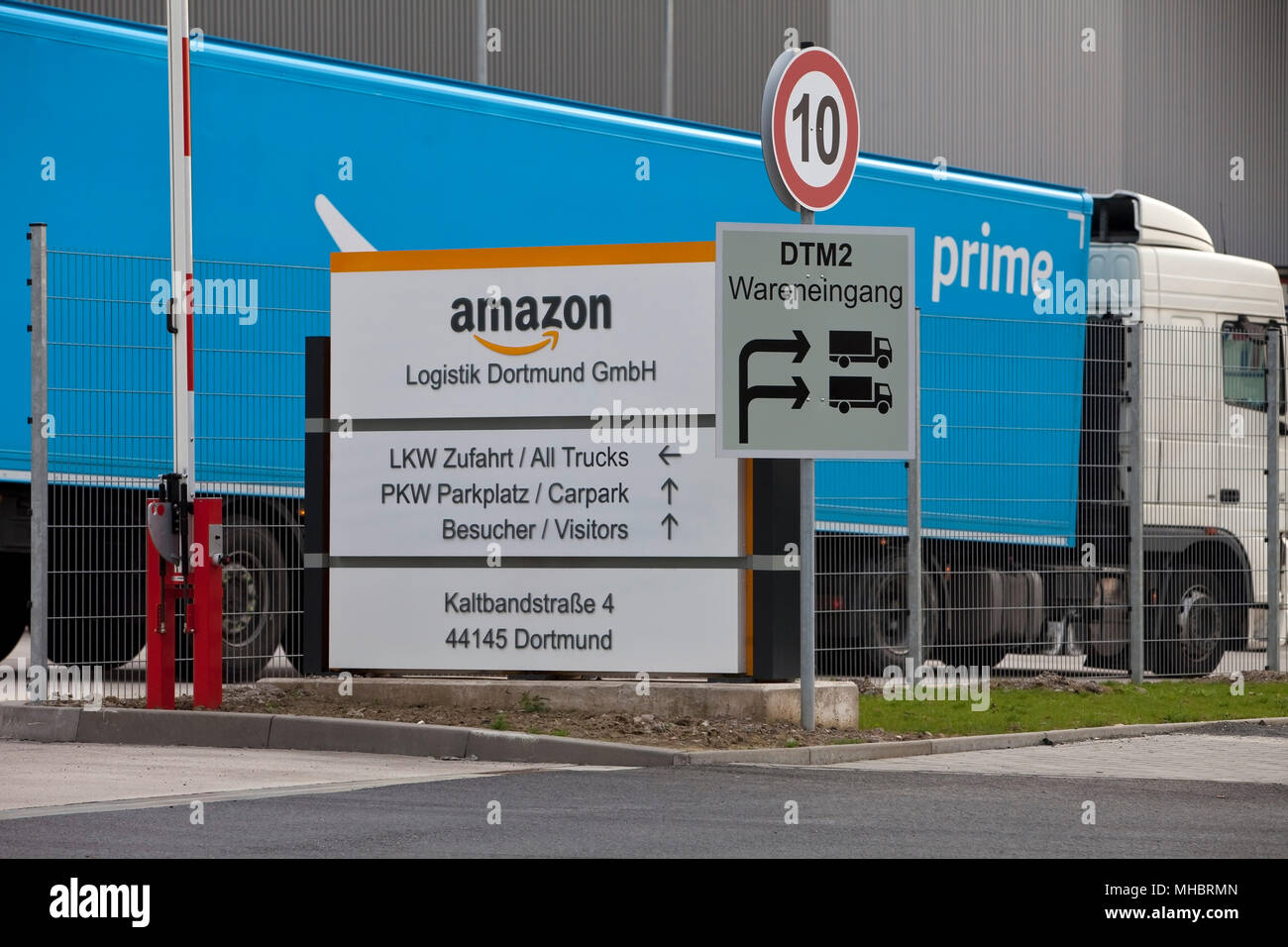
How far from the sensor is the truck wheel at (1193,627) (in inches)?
585

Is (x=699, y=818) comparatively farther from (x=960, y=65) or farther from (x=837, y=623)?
(x=960, y=65)

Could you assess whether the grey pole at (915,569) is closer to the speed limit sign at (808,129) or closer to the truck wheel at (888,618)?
the truck wheel at (888,618)

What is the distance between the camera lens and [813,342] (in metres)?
10.6

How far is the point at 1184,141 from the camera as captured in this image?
33688 millimetres

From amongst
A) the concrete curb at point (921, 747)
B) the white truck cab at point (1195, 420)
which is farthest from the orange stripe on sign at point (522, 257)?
the white truck cab at point (1195, 420)

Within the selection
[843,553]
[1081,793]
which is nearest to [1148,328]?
[843,553]

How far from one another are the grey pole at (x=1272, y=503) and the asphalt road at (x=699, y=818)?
6309 mm

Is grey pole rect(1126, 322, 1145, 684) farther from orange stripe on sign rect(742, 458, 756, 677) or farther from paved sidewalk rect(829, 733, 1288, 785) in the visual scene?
orange stripe on sign rect(742, 458, 756, 677)

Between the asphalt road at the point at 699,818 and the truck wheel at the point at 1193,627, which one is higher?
the truck wheel at the point at 1193,627

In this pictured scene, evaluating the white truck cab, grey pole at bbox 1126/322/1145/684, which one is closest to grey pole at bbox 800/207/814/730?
grey pole at bbox 1126/322/1145/684

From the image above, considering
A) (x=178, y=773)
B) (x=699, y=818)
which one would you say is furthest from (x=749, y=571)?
(x=699, y=818)

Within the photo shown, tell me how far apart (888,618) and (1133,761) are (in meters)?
3.64
